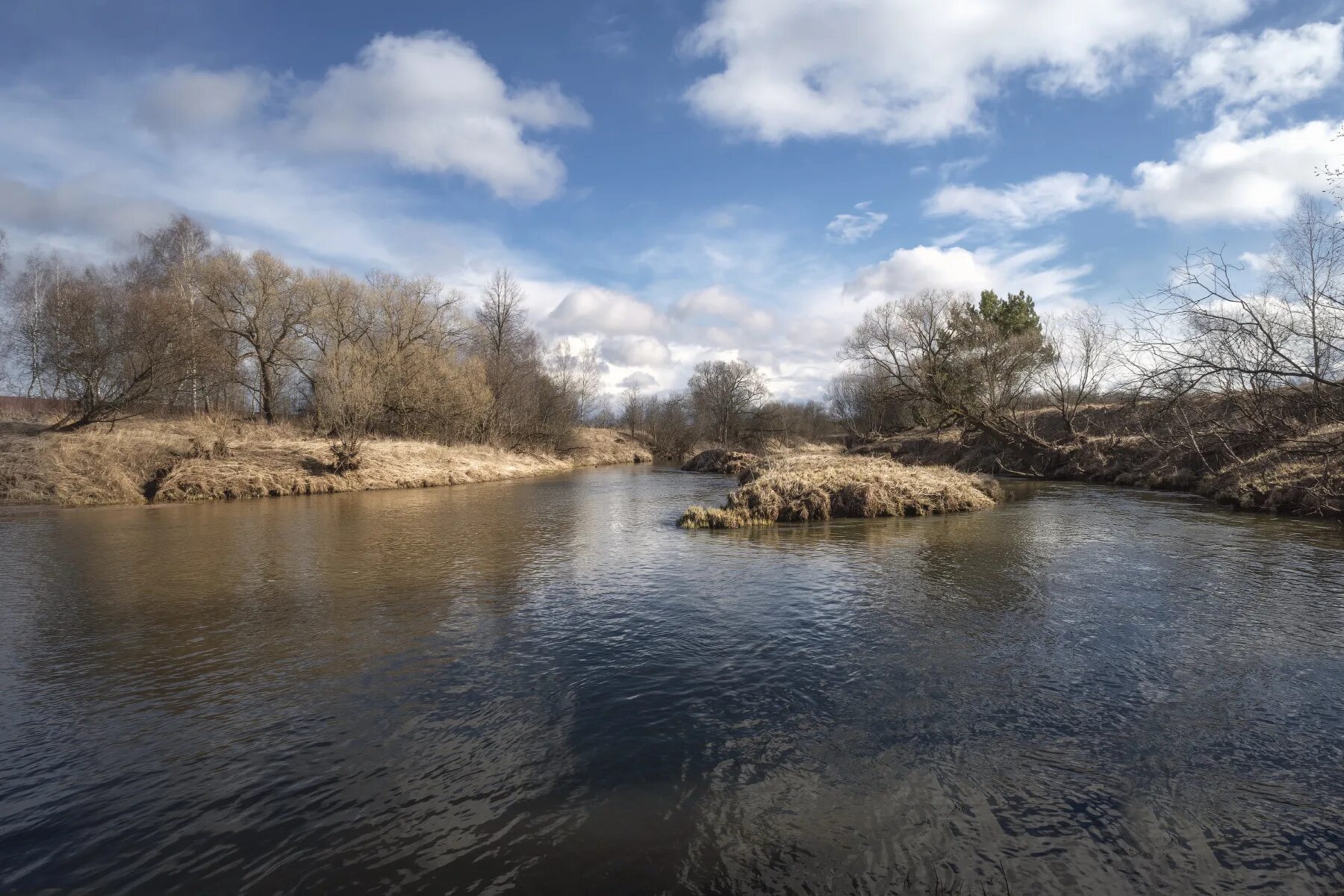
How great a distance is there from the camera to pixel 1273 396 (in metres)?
6.38

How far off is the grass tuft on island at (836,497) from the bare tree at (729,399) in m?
45.4

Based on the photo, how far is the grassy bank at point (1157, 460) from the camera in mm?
14984

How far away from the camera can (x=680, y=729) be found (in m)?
5.53

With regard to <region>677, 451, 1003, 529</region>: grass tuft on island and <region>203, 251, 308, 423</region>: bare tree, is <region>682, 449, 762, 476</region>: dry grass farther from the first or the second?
<region>203, 251, 308, 423</region>: bare tree

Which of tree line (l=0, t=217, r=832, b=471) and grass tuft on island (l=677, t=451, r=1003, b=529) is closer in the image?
grass tuft on island (l=677, t=451, r=1003, b=529)

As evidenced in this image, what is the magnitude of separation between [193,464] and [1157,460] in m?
38.6

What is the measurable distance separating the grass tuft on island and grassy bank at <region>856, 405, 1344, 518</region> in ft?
8.95

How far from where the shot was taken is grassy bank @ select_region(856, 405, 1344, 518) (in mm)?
14984

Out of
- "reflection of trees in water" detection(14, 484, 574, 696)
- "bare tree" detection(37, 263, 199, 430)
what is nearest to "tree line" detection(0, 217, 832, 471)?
"bare tree" detection(37, 263, 199, 430)

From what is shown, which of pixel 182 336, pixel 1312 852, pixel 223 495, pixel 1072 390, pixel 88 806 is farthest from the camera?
pixel 1072 390

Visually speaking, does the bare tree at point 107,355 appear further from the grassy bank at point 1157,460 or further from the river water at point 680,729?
the grassy bank at point 1157,460

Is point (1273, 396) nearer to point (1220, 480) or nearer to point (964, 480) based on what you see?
point (964, 480)

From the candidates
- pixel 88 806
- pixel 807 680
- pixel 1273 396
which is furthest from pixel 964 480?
pixel 88 806

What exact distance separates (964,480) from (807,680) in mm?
17164
